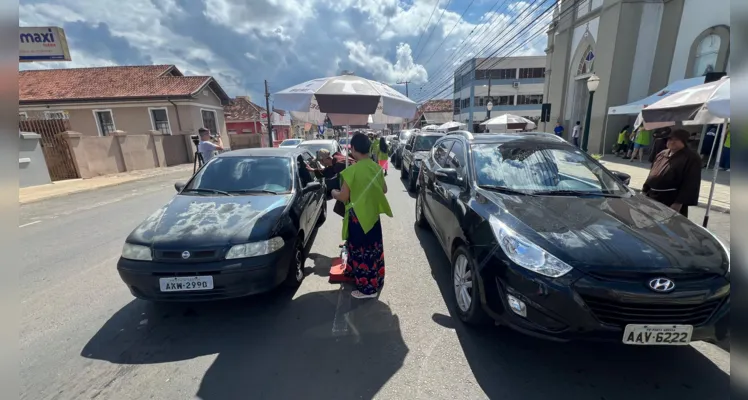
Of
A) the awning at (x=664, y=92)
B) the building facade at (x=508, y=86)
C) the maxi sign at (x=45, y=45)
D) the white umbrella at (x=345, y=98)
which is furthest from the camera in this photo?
the building facade at (x=508, y=86)

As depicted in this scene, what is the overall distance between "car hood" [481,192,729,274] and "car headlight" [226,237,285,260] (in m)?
2.14

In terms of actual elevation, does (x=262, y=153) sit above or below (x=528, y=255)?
above

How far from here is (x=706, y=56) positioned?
12.1 metres

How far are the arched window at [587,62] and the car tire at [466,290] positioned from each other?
18.6m

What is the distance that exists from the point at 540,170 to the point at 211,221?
138 inches

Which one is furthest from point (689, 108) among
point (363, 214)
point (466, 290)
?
point (363, 214)

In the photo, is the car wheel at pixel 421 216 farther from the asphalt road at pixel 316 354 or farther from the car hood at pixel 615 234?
the car hood at pixel 615 234

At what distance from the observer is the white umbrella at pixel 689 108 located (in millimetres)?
4434

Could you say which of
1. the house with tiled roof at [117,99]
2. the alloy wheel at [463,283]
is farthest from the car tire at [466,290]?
the house with tiled roof at [117,99]

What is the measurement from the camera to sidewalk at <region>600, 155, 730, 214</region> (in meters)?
6.63

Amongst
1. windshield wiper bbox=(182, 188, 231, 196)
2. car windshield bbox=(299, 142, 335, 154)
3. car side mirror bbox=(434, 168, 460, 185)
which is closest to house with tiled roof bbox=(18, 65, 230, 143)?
car windshield bbox=(299, 142, 335, 154)

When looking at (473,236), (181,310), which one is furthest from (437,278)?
(181,310)

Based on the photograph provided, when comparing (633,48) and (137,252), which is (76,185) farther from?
(633,48)

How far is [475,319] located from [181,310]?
2861 mm
